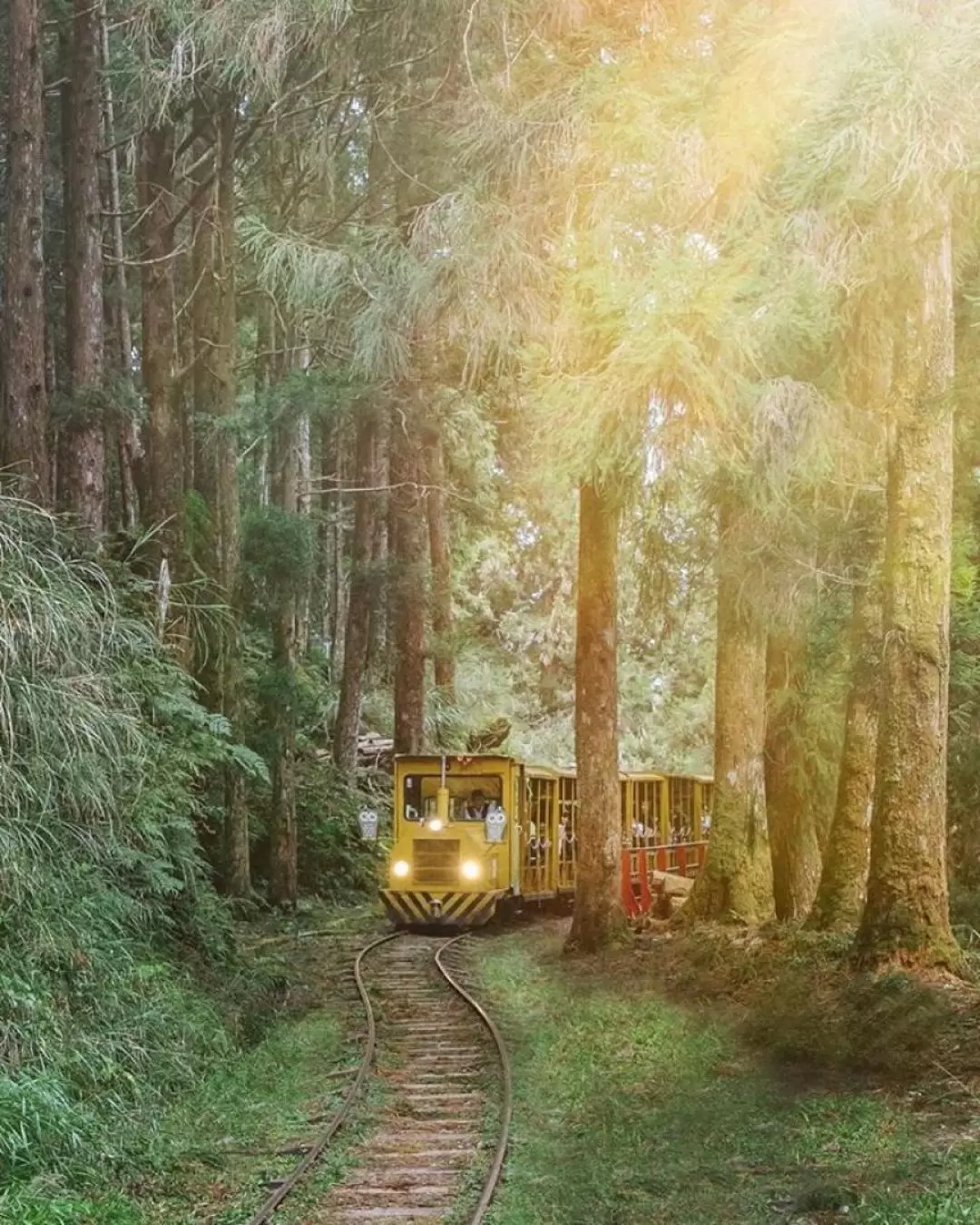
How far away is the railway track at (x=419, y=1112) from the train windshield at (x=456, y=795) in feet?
14.2

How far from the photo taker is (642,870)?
19891mm

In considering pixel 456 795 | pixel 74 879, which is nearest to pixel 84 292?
pixel 74 879

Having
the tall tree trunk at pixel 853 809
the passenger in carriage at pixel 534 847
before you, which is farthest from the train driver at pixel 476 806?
the tall tree trunk at pixel 853 809

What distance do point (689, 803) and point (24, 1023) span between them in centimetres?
2000

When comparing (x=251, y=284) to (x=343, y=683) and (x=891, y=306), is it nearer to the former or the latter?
(x=343, y=683)

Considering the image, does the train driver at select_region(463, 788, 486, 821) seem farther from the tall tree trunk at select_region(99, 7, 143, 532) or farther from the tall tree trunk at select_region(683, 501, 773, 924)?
the tall tree trunk at select_region(99, 7, 143, 532)

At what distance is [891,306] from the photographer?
32.7 ft

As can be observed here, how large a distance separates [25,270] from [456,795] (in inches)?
392

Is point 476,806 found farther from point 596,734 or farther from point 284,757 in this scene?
point 596,734

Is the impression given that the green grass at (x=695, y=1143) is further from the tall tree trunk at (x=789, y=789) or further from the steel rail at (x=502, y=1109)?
the tall tree trunk at (x=789, y=789)

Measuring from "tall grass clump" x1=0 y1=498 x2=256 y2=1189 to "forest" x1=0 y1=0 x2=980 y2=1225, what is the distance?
0.12ft

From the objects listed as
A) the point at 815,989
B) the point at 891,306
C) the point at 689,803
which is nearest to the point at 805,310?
the point at 891,306

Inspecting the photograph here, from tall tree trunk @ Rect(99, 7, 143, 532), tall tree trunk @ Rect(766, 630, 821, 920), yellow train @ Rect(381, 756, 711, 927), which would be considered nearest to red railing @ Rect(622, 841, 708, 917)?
yellow train @ Rect(381, 756, 711, 927)

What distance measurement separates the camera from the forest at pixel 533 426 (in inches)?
316
